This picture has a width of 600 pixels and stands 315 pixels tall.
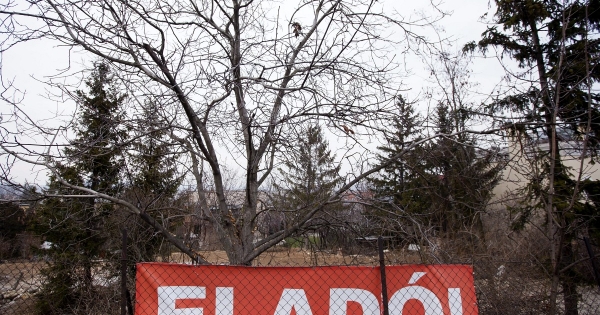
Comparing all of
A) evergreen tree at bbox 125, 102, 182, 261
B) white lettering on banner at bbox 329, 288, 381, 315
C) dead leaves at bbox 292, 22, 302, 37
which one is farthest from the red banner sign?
dead leaves at bbox 292, 22, 302, 37

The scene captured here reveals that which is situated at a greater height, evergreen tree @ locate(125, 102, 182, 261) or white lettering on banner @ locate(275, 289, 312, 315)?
evergreen tree @ locate(125, 102, 182, 261)

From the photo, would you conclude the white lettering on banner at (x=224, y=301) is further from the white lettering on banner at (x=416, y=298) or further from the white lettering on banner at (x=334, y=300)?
the white lettering on banner at (x=416, y=298)

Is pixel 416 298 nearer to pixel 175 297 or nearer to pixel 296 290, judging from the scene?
pixel 296 290

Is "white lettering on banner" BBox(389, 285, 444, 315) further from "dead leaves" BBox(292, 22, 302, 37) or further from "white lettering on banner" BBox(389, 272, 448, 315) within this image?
"dead leaves" BBox(292, 22, 302, 37)

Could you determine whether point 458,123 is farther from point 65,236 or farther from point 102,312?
point 65,236

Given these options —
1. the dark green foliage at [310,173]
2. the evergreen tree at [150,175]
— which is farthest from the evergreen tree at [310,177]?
the evergreen tree at [150,175]

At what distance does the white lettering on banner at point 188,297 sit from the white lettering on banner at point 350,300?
90 centimetres

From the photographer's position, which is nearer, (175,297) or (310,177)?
(175,297)

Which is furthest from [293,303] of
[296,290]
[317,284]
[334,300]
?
[334,300]

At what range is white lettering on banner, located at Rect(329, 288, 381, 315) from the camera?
3812 millimetres

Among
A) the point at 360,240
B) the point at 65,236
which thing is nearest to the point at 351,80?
the point at 360,240

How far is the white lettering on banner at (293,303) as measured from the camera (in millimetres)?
3725

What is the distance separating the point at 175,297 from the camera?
3.60 meters

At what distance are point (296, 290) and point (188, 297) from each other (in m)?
0.92
